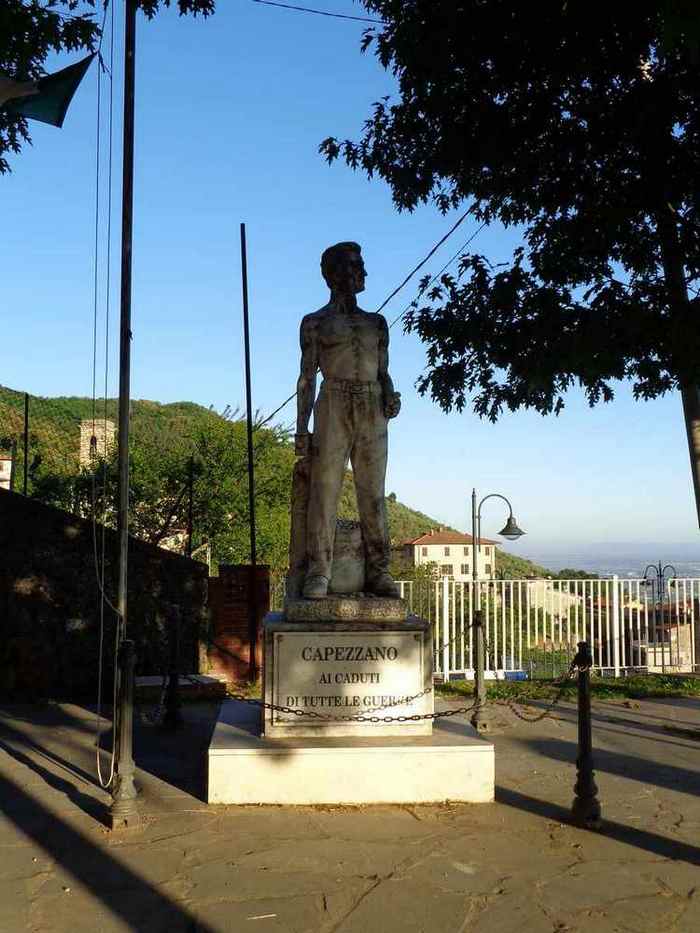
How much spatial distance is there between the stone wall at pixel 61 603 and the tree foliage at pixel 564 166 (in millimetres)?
4624

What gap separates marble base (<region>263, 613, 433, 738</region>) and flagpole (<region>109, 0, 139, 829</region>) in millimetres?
942

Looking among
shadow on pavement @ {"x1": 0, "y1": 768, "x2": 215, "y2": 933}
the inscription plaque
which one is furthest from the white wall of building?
shadow on pavement @ {"x1": 0, "y1": 768, "x2": 215, "y2": 933}

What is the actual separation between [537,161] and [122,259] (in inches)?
159

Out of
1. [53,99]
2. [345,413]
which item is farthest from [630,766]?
[53,99]

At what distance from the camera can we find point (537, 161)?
8070 mm

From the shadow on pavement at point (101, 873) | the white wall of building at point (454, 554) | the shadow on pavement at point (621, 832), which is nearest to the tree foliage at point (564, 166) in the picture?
the shadow on pavement at point (621, 832)

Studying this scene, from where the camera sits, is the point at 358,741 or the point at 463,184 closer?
the point at 358,741

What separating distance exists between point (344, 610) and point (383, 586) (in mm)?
436

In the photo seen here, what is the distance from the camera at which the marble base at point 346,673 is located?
5.79 m

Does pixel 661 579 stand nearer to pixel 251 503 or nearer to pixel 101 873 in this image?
pixel 251 503

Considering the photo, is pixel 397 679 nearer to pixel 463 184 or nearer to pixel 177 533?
pixel 463 184

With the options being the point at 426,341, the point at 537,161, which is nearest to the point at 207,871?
the point at 426,341

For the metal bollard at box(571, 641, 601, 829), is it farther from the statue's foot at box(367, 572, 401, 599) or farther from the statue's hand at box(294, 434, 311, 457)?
the statue's hand at box(294, 434, 311, 457)

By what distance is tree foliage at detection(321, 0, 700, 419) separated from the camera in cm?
746
